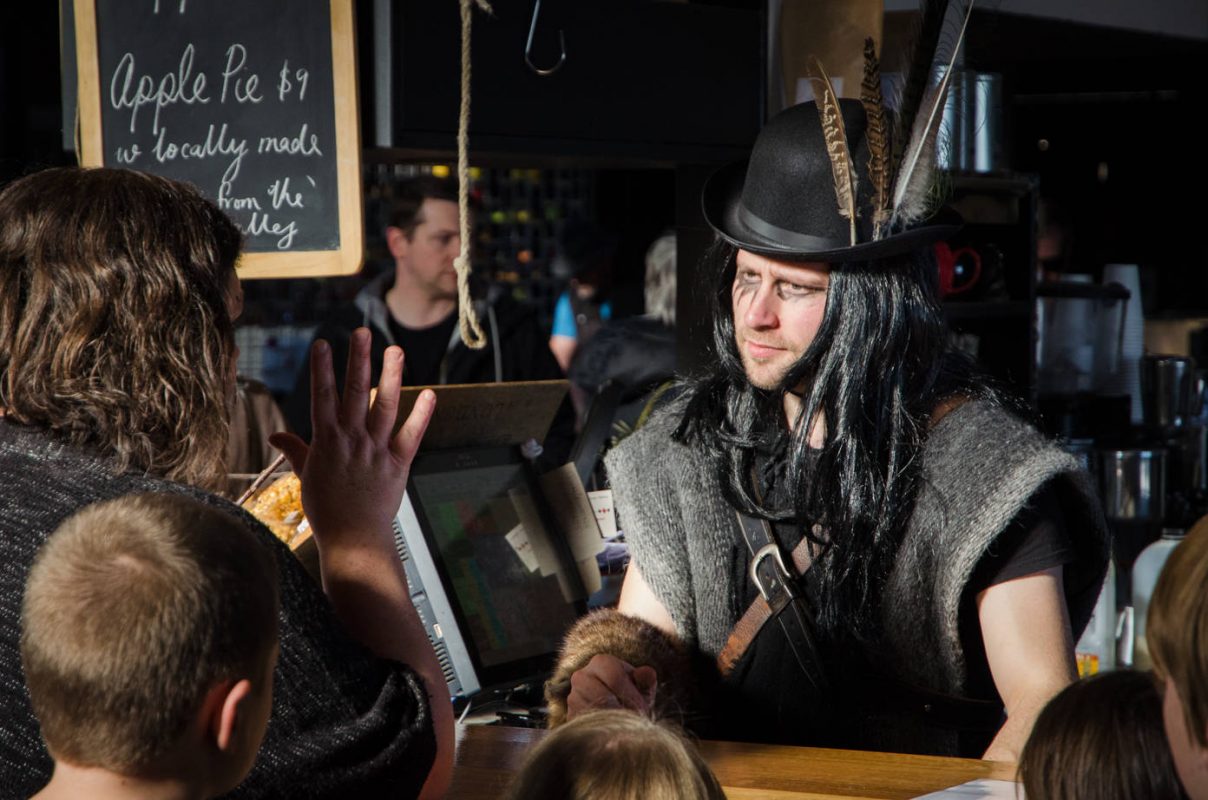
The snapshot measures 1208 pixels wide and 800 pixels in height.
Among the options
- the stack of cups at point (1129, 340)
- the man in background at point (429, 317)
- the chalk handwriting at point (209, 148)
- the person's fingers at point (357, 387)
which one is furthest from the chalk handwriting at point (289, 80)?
the stack of cups at point (1129, 340)

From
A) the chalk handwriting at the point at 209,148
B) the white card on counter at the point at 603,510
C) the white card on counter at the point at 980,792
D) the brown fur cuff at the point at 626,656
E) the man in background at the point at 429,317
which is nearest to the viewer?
the white card on counter at the point at 980,792

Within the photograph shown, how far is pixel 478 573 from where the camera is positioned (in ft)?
7.61

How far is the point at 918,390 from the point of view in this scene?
2094mm

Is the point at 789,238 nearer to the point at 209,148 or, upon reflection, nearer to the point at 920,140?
the point at 920,140

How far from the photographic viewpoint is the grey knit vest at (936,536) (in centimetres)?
196

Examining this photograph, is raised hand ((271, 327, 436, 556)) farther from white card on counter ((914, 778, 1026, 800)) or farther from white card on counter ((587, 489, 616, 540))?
white card on counter ((587, 489, 616, 540))

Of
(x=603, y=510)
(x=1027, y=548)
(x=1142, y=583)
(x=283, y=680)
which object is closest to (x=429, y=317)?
(x=603, y=510)

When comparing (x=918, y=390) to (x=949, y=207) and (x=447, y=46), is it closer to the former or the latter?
(x=949, y=207)

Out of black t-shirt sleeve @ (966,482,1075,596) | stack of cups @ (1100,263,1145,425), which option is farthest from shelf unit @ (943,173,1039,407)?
black t-shirt sleeve @ (966,482,1075,596)

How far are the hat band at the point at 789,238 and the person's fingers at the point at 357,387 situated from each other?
0.73 m

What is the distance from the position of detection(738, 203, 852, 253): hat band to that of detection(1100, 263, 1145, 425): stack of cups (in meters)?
2.72

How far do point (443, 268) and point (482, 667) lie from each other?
7.90 feet

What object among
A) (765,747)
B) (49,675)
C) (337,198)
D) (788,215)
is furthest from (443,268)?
(49,675)

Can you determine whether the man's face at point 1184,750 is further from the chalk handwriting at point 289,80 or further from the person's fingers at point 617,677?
the chalk handwriting at point 289,80
